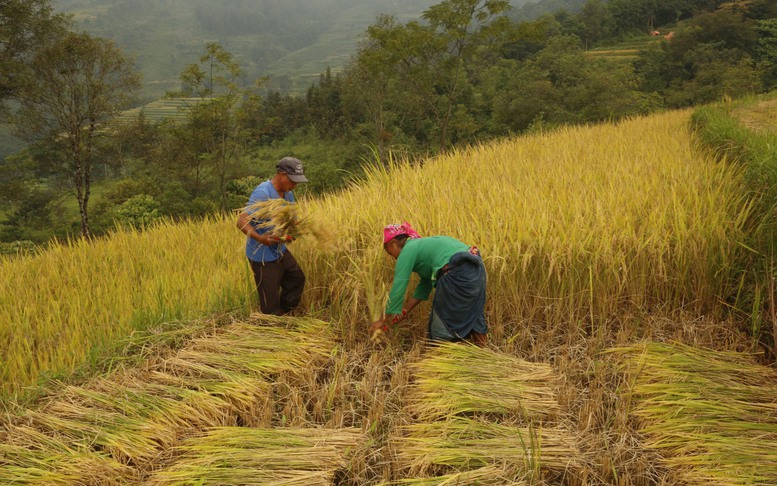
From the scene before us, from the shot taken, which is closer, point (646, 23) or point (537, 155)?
point (537, 155)

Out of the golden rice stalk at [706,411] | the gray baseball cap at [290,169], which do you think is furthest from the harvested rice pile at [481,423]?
the gray baseball cap at [290,169]

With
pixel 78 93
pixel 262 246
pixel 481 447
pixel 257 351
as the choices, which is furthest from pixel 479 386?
pixel 78 93

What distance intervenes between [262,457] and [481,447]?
0.90m

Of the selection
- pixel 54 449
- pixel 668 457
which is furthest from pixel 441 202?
pixel 54 449

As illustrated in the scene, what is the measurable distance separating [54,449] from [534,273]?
2.68m

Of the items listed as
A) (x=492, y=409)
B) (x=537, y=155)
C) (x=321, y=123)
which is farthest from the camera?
(x=321, y=123)

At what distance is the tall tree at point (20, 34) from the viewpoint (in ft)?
37.3

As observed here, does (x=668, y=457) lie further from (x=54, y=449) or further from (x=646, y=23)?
(x=646, y=23)

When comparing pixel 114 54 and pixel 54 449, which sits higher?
pixel 114 54

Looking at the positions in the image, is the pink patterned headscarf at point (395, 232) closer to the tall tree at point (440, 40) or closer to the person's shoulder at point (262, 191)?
the person's shoulder at point (262, 191)

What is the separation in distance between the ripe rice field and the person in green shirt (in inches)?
6.4

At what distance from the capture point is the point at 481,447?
6.32 feet

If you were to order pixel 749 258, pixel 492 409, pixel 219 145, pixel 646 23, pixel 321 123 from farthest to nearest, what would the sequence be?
pixel 646 23, pixel 321 123, pixel 219 145, pixel 749 258, pixel 492 409

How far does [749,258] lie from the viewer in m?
2.96
